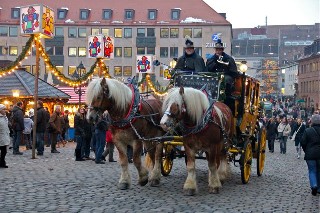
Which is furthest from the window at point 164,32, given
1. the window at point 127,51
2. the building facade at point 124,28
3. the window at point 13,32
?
the window at point 13,32

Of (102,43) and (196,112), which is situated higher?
(102,43)

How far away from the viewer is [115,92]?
10773 mm

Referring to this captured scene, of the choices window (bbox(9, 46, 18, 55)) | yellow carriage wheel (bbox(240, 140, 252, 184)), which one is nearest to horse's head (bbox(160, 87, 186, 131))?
yellow carriage wheel (bbox(240, 140, 252, 184))

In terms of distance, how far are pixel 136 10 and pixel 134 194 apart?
6604 centimetres

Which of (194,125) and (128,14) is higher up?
(128,14)

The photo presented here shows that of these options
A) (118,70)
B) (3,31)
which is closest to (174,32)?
(118,70)

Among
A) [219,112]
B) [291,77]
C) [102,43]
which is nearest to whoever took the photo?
[219,112]

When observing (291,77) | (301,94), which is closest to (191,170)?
(301,94)

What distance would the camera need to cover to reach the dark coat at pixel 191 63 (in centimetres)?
1239

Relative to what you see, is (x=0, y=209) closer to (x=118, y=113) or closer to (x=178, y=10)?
(x=118, y=113)

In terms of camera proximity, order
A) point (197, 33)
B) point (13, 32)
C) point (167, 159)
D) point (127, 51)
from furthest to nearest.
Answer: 1. point (127, 51)
2. point (197, 33)
3. point (13, 32)
4. point (167, 159)

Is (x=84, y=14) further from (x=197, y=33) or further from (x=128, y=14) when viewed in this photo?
(x=197, y=33)

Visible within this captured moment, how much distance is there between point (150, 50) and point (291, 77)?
50.2 metres

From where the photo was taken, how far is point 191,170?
33.7 ft
